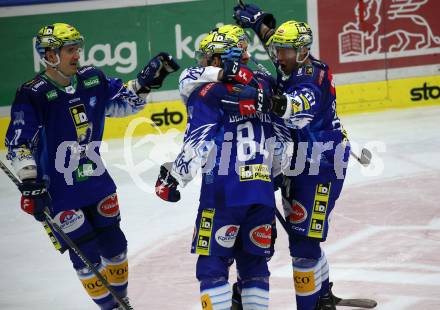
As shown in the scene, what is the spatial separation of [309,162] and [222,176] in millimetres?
674

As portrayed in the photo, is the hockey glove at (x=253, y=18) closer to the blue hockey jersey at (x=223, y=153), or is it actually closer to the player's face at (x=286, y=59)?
the player's face at (x=286, y=59)

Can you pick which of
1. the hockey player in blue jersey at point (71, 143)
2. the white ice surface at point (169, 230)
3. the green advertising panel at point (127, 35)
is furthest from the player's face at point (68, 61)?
the green advertising panel at point (127, 35)

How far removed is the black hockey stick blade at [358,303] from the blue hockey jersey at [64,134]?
58.7 inches

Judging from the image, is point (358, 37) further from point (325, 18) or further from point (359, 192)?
point (359, 192)

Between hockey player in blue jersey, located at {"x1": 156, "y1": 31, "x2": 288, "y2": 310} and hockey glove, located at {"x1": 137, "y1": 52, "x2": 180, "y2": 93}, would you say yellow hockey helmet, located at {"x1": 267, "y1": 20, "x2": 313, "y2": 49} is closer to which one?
hockey player in blue jersey, located at {"x1": 156, "y1": 31, "x2": 288, "y2": 310}

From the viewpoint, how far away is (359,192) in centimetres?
822

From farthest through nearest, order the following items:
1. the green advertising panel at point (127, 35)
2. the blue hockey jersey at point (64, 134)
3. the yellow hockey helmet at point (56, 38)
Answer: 1. the green advertising panel at point (127, 35)
2. the yellow hockey helmet at point (56, 38)
3. the blue hockey jersey at point (64, 134)

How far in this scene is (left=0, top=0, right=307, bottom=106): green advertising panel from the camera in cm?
1005

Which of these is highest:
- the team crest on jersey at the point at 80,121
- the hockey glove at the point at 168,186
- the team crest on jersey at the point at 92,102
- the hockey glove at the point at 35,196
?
the team crest on jersey at the point at 92,102

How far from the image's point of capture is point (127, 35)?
33.9 feet

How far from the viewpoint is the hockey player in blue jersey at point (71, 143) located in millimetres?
5391

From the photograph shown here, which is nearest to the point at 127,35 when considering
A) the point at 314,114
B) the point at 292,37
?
the point at 292,37

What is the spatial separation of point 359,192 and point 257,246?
3.33 meters

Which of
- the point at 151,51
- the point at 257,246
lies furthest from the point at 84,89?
the point at 151,51
